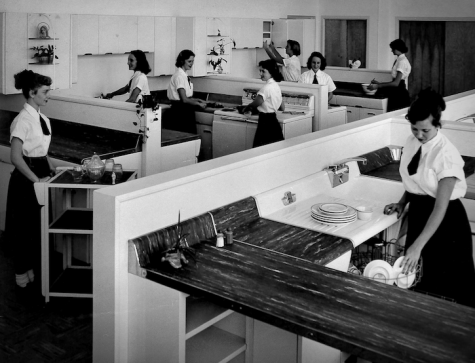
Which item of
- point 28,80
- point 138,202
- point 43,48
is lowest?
point 138,202

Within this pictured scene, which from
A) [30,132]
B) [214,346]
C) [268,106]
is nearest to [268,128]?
[268,106]

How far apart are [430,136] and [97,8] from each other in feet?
18.2

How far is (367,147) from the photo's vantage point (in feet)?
15.6

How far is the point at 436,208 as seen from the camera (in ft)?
9.86

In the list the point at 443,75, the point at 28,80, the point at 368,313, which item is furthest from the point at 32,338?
the point at 443,75

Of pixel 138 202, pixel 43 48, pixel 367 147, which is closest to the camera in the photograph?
pixel 138 202

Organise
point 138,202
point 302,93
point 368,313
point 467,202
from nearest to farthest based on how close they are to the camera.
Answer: point 368,313
point 138,202
point 467,202
point 302,93

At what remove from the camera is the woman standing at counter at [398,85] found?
27.5 ft

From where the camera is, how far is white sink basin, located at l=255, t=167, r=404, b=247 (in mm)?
3422

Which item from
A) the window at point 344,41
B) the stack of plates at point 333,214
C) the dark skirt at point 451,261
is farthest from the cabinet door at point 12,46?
the window at point 344,41

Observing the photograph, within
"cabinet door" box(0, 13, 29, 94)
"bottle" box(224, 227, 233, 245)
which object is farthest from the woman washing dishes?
"bottle" box(224, 227, 233, 245)

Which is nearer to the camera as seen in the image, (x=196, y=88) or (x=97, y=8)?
(x=97, y=8)

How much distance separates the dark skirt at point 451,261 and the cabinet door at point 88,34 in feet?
17.1

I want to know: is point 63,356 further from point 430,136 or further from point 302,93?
point 302,93
